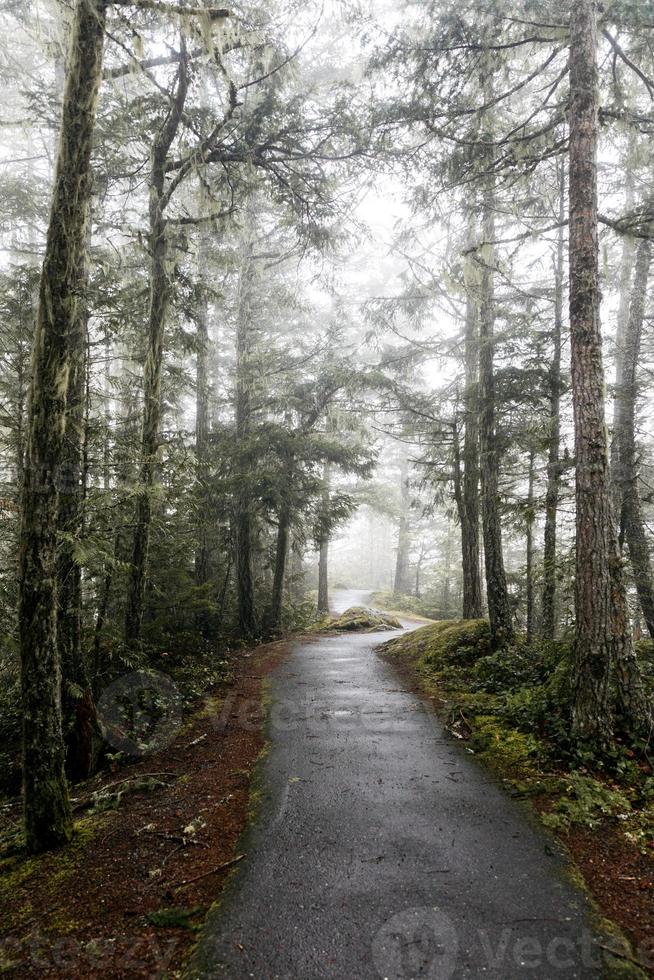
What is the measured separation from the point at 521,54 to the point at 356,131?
3.83 metres

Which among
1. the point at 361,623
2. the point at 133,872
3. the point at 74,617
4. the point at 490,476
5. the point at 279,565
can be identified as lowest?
the point at 361,623

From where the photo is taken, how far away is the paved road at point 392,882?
282cm

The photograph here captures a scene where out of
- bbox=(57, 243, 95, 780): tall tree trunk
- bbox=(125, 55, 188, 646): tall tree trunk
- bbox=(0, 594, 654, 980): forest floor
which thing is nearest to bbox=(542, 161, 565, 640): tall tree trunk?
bbox=(0, 594, 654, 980): forest floor

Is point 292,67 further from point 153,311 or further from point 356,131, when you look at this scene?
point 153,311

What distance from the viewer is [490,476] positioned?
10492mm

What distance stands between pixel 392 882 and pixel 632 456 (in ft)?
35.0

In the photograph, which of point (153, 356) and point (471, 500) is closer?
point (153, 356)

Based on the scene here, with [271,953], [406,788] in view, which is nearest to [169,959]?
[271,953]

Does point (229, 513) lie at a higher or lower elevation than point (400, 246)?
lower

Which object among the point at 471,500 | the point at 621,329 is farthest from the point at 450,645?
the point at 621,329

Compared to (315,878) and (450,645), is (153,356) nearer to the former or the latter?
(315,878)

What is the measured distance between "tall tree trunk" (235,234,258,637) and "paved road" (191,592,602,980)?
843 cm

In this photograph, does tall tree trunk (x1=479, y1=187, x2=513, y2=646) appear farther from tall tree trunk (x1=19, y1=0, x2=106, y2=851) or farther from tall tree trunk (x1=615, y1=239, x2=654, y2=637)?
tall tree trunk (x1=19, y1=0, x2=106, y2=851)

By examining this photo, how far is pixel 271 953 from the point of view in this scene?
2867mm
